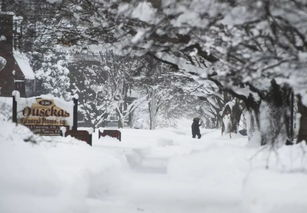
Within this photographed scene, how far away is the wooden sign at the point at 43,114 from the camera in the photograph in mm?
15820

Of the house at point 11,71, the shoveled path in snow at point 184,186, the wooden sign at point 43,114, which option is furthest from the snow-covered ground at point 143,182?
the house at point 11,71

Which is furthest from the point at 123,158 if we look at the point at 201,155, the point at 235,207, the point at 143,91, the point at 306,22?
the point at 143,91

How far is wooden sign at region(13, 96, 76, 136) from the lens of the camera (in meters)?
15.8

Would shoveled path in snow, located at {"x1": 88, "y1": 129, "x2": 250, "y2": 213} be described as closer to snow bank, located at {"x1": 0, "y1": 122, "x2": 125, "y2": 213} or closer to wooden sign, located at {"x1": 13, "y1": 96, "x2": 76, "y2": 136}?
snow bank, located at {"x1": 0, "y1": 122, "x2": 125, "y2": 213}

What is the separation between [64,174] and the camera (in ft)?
29.3

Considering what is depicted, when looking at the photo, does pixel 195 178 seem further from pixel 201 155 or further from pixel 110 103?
pixel 110 103

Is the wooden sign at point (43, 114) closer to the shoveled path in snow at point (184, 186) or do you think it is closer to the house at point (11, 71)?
the shoveled path in snow at point (184, 186)

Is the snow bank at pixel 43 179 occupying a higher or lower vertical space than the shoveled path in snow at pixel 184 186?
higher

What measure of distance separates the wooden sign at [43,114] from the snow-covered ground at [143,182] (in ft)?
9.74

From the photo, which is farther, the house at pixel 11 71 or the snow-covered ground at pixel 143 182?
the house at pixel 11 71

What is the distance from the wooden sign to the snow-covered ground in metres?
2.97

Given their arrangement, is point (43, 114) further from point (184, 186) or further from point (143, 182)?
point (184, 186)

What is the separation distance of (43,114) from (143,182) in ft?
15.1

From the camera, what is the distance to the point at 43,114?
15984mm
